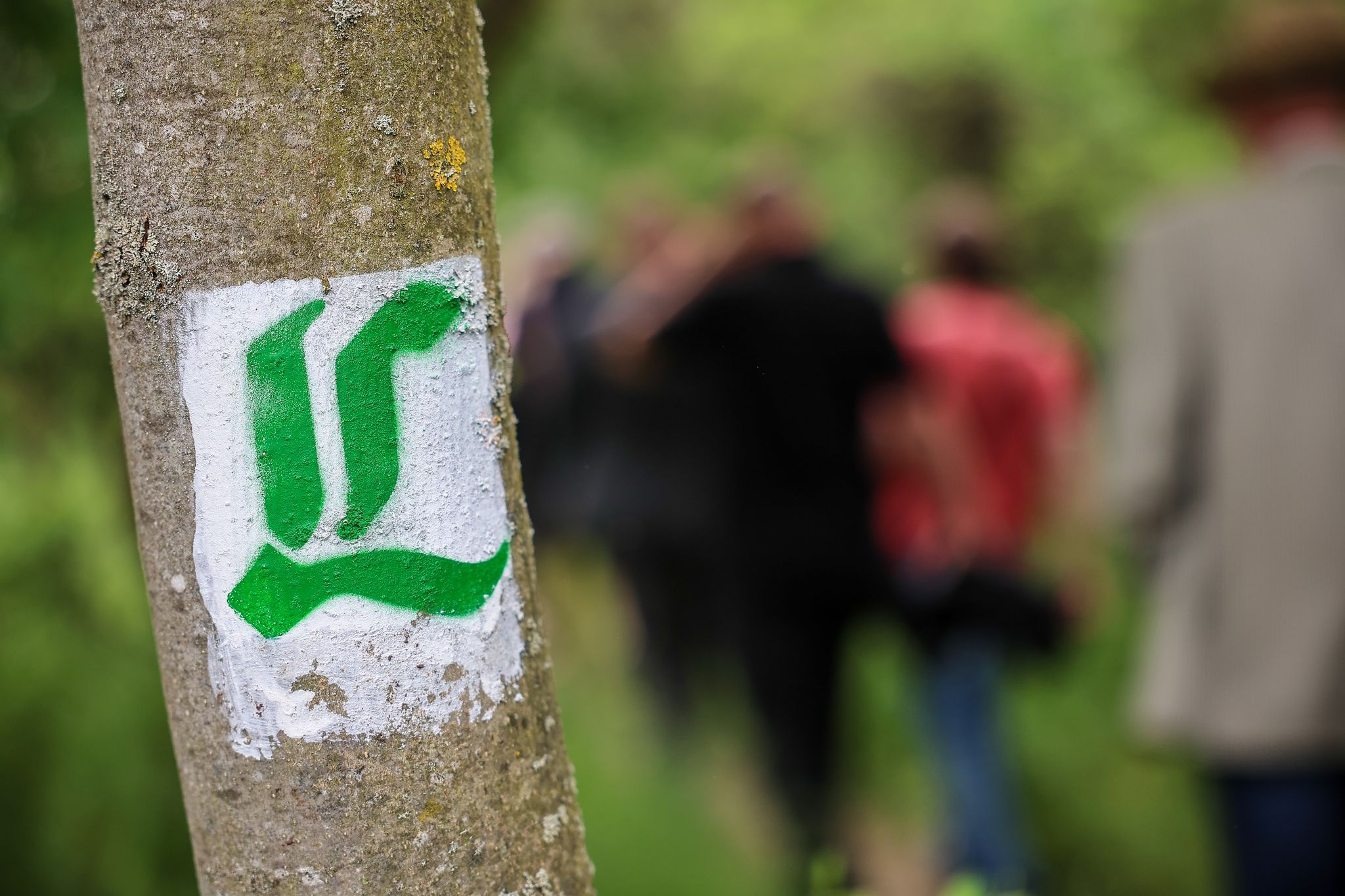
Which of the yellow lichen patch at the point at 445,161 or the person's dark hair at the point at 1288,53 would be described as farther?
the person's dark hair at the point at 1288,53

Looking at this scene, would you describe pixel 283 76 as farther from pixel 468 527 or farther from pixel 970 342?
pixel 970 342

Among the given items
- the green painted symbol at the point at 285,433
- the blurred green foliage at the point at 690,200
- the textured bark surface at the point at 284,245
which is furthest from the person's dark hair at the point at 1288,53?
the green painted symbol at the point at 285,433

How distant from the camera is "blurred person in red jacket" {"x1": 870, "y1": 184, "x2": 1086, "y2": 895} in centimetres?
380

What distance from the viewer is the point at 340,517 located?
1.02 metres

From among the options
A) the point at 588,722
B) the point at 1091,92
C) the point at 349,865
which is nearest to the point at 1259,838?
the point at 349,865

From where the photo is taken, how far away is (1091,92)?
25.9 feet

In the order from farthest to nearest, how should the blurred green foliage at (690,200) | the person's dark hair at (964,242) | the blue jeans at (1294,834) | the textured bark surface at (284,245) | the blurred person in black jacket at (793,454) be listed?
the person's dark hair at (964,242)
the blurred person in black jacket at (793,454)
the blurred green foliage at (690,200)
the blue jeans at (1294,834)
the textured bark surface at (284,245)

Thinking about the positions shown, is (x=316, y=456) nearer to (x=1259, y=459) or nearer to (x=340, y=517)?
(x=340, y=517)

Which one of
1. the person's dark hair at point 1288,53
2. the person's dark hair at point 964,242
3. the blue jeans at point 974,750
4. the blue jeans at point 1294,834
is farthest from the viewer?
the person's dark hair at point 964,242

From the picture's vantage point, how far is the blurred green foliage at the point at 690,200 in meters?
2.77

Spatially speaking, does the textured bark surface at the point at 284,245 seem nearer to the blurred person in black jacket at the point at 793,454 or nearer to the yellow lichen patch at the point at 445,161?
the yellow lichen patch at the point at 445,161

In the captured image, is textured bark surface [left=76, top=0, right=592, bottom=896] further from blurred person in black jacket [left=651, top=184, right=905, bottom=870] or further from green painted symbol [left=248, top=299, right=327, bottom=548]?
blurred person in black jacket [left=651, top=184, right=905, bottom=870]

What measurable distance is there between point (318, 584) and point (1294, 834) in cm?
223

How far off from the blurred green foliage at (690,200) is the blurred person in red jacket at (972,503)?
0.44 metres
